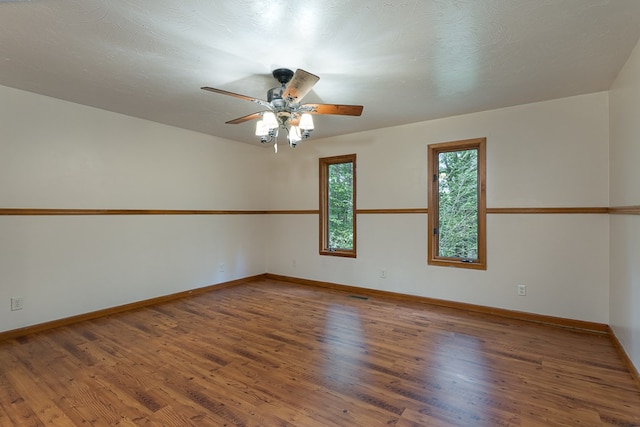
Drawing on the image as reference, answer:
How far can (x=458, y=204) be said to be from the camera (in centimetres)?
387

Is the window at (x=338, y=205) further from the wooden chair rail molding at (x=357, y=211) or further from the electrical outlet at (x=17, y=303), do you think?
the electrical outlet at (x=17, y=303)

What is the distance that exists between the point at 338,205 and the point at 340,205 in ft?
0.13

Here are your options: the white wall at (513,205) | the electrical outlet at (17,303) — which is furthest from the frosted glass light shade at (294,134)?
the electrical outlet at (17,303)

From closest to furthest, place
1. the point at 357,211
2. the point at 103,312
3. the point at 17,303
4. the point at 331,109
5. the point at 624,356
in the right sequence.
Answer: the point at 624,356 → the point at 331,109 → the point at 17,303 → the point at 103,312 → the point at 357,211

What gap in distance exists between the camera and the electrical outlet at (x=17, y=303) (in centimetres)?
296

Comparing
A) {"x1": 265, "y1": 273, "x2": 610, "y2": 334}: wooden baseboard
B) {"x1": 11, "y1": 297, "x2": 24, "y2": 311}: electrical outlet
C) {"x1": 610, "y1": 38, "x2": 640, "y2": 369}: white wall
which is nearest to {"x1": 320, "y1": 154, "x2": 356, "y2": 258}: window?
{"x1": 265, "y1": 273, "x2": 610, "y2": 334}: wooden baseboard

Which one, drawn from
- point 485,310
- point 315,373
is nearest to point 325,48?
point 315,373

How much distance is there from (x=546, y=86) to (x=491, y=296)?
7.42 ft

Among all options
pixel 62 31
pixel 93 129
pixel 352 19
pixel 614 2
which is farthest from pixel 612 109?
pixel 93 129

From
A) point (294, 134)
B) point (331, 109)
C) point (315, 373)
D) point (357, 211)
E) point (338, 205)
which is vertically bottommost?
point (315, 373)

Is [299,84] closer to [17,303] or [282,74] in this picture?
[282,74]

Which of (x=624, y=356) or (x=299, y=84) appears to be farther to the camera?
(x=624, y=356)

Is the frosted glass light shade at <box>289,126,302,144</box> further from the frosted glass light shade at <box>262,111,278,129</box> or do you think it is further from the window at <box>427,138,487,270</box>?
the window at <box>427,138,487,270</box>

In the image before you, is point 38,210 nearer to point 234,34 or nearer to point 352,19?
point 234,34
